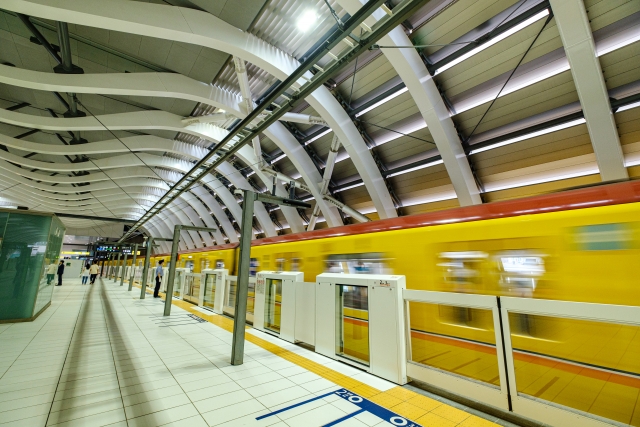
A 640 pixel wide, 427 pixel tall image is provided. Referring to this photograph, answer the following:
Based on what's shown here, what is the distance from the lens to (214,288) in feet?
30.3

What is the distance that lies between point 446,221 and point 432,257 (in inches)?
20.8

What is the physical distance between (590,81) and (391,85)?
4.50 m

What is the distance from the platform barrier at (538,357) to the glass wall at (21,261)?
28.3 feet

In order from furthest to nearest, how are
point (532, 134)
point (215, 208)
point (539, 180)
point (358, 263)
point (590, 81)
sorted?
point (215, 208) < point (539, 180) < point (532, 134) < point (590, 81) < point (358, 263)

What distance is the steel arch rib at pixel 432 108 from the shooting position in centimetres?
684

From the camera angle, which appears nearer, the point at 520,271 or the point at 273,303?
the point at 520,271

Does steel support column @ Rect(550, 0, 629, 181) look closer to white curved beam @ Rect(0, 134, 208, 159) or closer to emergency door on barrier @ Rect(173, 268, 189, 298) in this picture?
white curved beam @ Rect(0, 134, 208, 159)

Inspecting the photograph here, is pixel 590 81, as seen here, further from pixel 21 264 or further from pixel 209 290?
pixel 21 264

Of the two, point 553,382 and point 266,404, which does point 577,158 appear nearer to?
point 553,382

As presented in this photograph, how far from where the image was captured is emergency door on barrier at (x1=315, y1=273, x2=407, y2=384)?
3566 mm

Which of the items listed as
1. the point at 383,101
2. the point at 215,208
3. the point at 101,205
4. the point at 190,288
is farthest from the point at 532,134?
the point at 101,205

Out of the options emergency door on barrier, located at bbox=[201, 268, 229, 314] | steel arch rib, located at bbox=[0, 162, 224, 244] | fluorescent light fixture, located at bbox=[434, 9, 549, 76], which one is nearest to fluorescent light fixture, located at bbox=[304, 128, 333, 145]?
fluorescent light fixture, located at bbox=[434, 9, 549, 76]

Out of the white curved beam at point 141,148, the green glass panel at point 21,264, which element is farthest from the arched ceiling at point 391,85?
the green glass panel at point 21,264

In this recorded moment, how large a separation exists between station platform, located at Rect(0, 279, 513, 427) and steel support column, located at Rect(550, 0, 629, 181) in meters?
6.48
